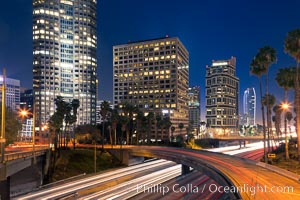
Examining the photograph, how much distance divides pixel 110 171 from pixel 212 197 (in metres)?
31.2

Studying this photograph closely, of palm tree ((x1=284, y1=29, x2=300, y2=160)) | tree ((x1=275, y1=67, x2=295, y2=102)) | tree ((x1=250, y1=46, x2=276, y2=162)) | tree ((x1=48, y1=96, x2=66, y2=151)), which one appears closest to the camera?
palm tree ((x1=284, y1=29, x2=300, y2=160))

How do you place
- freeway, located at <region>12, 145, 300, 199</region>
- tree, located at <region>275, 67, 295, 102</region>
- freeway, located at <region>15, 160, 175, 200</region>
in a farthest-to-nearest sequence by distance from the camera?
1. tree, located at <region>275, 67, 295, 102</region>
2. freeway, located at <region>15, 160, 175, 200</region>
3. freeway, located at <region>12, 145, 300, 199</region>

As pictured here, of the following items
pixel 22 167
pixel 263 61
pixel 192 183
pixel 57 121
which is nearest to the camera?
pixel 22 167

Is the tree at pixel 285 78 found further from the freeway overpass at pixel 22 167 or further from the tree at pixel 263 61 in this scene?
the freeway overpass at pixel 22 167

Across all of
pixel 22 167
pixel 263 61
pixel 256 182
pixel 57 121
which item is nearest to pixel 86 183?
pixel 22 167

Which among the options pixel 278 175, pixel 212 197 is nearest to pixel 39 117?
pixel 212 197

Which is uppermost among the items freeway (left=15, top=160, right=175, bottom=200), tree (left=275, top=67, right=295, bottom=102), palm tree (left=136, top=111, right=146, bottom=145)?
tree (left=275, top=67, right=295, bottom=102)

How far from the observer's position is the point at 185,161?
54.7 meters

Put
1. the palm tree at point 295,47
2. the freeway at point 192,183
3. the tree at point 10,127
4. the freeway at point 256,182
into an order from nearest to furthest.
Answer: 1. the freeway at point 256,182
2. the freeway at point 192,183
3. the palm tree at point 295,47
4. the tree at point 10,127

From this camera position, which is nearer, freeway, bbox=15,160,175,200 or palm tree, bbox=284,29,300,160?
freeway, bbox=15,160,175,200

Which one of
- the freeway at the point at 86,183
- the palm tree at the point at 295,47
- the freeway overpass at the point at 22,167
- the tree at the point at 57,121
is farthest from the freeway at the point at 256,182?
the tree at the point at 57,121

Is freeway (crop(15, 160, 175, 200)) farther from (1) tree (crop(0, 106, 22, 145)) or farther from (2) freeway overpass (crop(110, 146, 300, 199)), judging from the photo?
(2) freeway overpass (crop(110, 146, 300, 199))

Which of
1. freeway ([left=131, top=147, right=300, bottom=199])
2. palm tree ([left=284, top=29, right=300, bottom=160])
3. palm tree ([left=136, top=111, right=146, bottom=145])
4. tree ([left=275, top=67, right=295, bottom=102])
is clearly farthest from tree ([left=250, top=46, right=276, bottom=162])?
palm tree ([left=136, top=111, right=146, bottom=145])

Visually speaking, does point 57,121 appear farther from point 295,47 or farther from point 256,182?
point 295,47
